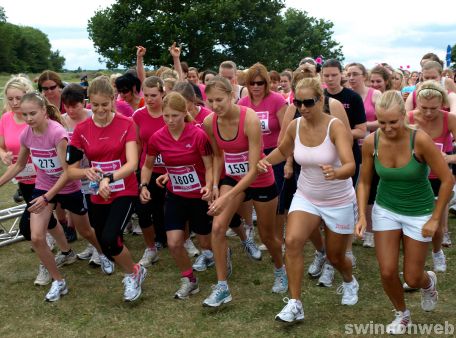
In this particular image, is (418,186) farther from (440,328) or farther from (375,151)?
(440,328)

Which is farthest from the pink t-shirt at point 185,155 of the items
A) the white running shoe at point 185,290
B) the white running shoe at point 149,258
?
the white running shoe at point 149,258

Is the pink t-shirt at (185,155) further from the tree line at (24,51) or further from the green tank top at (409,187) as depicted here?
the tree line at (24,51)

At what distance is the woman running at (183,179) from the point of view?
4527mm

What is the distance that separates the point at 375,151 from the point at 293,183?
5.03 ft

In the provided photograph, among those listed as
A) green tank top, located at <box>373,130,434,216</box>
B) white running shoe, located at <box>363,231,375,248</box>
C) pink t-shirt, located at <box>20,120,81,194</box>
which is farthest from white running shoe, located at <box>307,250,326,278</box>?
pink t-shirt, located at <box>20,120,81,194</box>

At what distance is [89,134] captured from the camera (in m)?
4.50

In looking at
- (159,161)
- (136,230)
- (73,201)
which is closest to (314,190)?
(159,161)

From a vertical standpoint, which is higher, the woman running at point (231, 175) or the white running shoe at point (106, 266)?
the woman running at point (231, 175)

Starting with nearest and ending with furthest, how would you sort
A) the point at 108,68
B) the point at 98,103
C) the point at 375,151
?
the point at 375,151
the point at 98,103
the point at 108,68

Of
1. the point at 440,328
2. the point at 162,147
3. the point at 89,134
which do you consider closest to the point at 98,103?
the point at 89,134

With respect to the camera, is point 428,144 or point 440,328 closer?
point 428,144

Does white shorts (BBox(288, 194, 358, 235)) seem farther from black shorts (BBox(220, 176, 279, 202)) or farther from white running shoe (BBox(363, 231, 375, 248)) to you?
white running shoe (BBox(363, 231, 375, 248))

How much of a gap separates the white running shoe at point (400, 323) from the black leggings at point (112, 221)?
2.25 m

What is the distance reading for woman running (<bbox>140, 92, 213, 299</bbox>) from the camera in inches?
178
